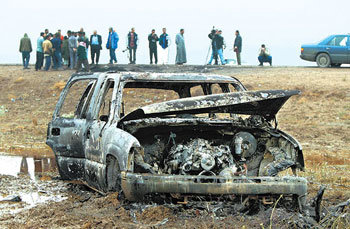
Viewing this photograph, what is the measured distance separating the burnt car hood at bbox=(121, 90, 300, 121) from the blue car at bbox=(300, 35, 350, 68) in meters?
19.9

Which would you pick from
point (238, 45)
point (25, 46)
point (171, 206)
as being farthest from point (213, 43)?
point (171, 206)

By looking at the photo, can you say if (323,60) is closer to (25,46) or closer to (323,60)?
(323,60)

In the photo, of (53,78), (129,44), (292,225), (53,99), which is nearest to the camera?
(292,225)

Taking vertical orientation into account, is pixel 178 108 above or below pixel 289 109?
above

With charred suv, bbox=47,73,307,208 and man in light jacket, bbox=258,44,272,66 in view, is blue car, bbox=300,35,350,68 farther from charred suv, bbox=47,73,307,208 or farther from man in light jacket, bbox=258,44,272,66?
charred suv, bbox=47,73,307,208

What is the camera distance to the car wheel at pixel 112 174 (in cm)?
655

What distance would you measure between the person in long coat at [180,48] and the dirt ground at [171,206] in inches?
→ 59.4

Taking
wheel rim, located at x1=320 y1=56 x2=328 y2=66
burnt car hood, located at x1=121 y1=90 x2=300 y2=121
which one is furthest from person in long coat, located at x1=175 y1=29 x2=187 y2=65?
burnt car hood, located at x1=121 y1=90 x2=300 y2=121

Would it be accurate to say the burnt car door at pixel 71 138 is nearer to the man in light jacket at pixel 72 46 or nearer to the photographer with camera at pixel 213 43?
the man in light jacket at pixel 72 46

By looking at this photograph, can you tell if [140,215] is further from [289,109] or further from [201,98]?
[289,109]

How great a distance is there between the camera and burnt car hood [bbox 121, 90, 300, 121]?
6.21m

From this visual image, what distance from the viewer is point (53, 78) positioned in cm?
2641

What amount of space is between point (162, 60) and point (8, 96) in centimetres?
718

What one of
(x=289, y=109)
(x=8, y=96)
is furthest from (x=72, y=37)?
(x=289, y=109)
